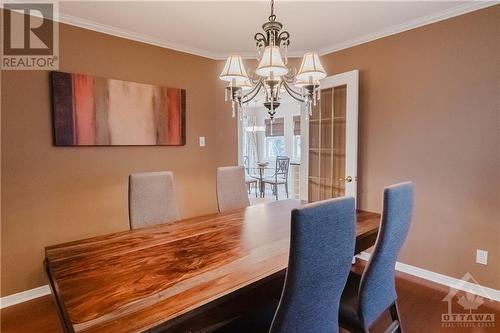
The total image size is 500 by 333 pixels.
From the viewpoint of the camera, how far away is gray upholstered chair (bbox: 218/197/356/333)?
36.4 inches

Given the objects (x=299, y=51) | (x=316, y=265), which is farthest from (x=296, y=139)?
(x=316, y=265)

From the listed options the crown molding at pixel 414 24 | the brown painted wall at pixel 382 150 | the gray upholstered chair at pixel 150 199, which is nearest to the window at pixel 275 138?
the crown molding at pixel 414 24

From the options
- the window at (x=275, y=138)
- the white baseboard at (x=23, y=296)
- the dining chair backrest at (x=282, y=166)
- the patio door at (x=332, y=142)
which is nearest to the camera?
the white baseboard at (x=23, y=296)

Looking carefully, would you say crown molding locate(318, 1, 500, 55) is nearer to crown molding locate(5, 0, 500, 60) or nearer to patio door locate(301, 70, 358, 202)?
crown molding locate(5, 0, 500, 60)

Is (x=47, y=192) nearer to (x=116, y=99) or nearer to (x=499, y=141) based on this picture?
(x=116, y=99)

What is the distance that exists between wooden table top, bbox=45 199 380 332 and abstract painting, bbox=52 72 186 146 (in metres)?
1.31

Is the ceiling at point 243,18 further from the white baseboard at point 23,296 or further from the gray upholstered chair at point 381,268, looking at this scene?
the white baseboard at point 23,296

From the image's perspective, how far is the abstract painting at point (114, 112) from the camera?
248cm

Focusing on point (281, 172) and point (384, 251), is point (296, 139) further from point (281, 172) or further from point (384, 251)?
point (384, 251)

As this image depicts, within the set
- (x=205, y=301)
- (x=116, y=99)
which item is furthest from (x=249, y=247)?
(x=116, y=99)

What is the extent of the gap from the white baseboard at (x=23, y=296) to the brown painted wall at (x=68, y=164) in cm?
5

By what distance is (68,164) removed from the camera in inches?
100.0

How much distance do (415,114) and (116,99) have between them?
2.87 m

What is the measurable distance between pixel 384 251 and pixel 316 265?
2.03ft
